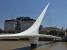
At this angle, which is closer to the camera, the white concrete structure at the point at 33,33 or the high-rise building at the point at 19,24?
the white concrete structure at the point at 33,33

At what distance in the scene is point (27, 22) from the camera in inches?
4943

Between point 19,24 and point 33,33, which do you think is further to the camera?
point 19,24

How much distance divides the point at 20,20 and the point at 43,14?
85.8 metres

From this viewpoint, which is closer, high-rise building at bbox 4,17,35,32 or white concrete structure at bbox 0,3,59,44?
white concrete structure at bbox 0,3,59,44

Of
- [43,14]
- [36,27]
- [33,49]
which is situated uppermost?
[43,14]

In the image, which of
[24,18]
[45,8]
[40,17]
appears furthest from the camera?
[24,18]

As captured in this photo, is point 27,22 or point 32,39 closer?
point 32,39

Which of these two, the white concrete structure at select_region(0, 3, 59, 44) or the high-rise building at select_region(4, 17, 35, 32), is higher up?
the high-rise building at select_region(4, 17, 35, 32)

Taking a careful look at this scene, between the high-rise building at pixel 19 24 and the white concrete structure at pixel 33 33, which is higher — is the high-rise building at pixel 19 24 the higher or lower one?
the higher one

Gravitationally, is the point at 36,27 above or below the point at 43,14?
below

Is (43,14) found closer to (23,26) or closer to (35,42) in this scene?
(35,42)

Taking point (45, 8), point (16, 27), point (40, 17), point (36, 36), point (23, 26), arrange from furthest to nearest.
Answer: point (23, 26) < point (16, 27) < point (45, 8) < point (40, 17) < point (36, 36)

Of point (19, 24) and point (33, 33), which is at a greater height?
point (19, 24)

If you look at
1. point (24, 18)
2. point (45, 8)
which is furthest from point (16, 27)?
point (45, 8)
